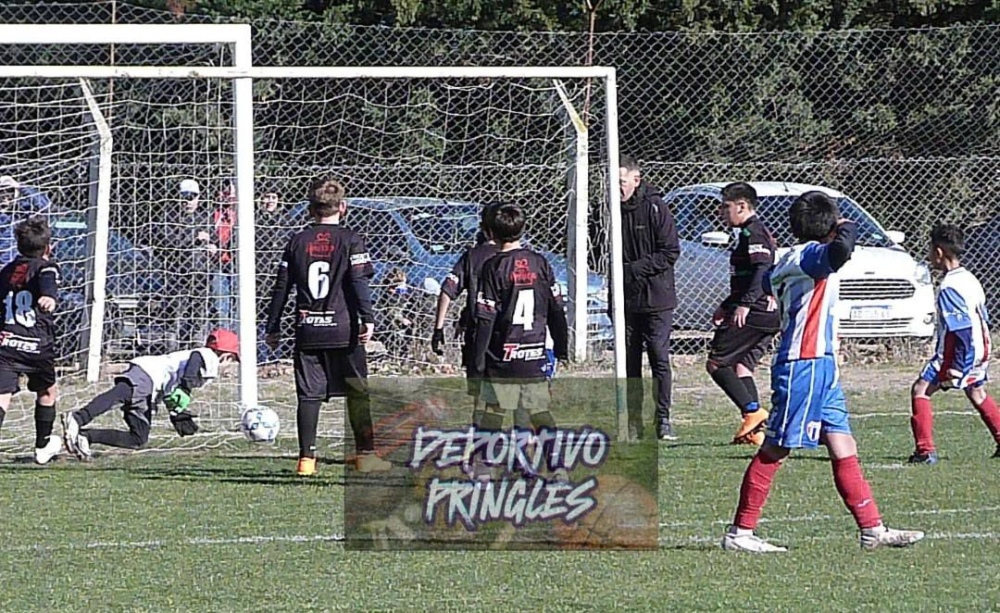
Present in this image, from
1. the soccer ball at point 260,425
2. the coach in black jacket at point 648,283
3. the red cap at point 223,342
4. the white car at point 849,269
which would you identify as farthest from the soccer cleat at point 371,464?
the white car at point 849,269

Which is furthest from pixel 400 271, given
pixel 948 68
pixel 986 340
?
pixel 948 68

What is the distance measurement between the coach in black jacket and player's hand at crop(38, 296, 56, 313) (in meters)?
3.82

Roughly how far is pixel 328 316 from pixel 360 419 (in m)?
0.63

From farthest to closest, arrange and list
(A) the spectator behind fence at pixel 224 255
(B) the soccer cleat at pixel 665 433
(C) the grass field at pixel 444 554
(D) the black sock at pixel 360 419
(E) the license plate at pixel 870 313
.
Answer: (E) the license plate at pixel 870 313 < (A) the spectator behind fence at pixel 224 255 < (B) the soccer cleat at pixel 665 433 < (D) the black sock at pixel 360 419 < (C) the grass field at pixel 444 554

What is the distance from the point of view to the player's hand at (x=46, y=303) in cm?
1033

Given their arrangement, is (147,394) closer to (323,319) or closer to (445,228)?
(323,319)

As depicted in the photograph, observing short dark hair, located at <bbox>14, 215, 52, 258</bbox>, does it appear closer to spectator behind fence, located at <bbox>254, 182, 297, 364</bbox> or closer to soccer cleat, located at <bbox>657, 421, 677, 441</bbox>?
spectator behind fence, located at <bbox>254, 182, 297, 364</bbox>

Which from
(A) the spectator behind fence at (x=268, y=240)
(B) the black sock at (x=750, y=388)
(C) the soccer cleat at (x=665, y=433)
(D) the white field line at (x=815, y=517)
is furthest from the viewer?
(A) the spectator behind fence at (x=268, y=240)

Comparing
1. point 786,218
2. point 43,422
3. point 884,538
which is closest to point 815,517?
point 884,538

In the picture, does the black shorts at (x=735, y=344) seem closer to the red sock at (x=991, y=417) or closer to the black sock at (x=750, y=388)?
the black sock at (x=750, y=388)

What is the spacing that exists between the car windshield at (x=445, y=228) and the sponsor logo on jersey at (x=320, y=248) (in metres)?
5.06

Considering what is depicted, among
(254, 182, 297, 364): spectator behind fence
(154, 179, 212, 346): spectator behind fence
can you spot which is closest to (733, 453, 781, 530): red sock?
(154, 179, 212, 346): spectator behind fence

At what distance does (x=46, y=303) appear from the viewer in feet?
33.9

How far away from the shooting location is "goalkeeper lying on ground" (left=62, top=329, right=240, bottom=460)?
1074cm
